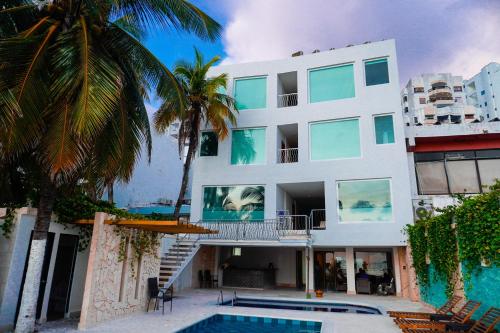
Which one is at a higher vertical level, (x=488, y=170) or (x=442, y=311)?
(x=488, y=170)

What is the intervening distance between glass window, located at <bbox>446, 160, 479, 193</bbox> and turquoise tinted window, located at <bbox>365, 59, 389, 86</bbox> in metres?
5.49

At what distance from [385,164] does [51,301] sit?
47.6ft

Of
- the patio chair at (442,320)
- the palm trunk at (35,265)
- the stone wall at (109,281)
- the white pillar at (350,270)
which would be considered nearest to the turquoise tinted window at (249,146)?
the white pillar at (350,270)

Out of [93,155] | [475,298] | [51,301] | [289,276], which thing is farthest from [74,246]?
[289,276]

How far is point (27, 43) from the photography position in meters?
7.05

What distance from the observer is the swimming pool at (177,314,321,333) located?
31.0 ft

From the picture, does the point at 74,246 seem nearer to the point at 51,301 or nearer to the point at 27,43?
the point at 51,301

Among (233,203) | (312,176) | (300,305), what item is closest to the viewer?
(300,305)

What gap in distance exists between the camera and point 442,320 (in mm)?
8344

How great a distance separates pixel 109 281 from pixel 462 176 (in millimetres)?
16863

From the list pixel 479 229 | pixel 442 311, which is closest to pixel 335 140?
pixel 442 311

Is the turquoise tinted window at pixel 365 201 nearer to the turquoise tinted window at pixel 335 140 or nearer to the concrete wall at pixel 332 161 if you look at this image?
the concrete wall at pixel 332 161

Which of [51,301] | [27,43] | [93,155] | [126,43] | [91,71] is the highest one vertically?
[126,43]

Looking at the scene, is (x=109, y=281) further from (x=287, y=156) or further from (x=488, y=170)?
(x=488, y=170)
